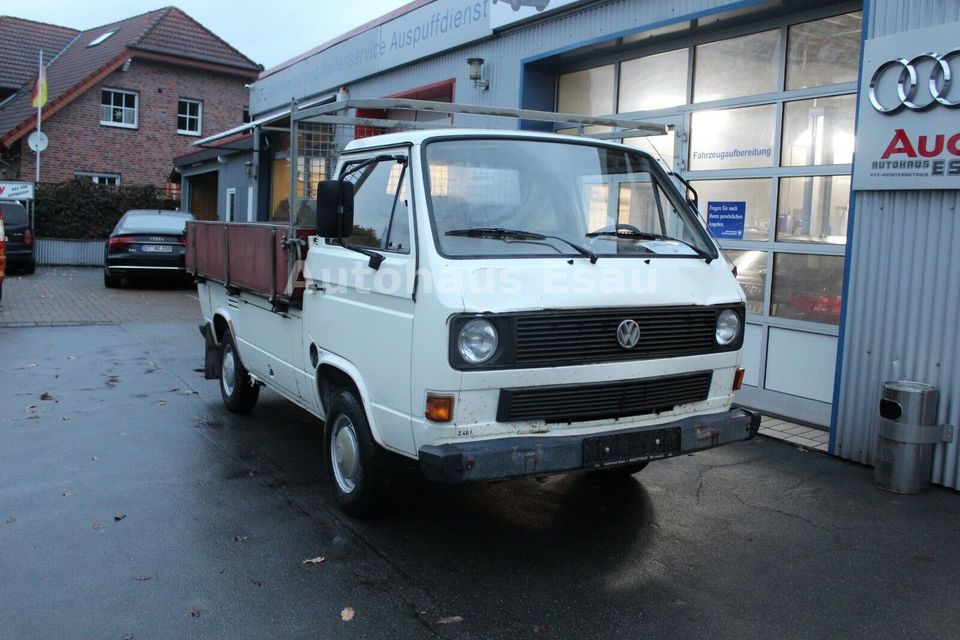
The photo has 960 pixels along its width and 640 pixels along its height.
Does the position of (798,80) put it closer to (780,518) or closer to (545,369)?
(780,518)

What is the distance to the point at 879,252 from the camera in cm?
629

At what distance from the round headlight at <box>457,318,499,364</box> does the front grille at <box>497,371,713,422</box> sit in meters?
0.20

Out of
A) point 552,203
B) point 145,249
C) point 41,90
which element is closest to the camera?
point 552,203

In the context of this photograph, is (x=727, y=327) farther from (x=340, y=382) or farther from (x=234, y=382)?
(x=234, y=382)

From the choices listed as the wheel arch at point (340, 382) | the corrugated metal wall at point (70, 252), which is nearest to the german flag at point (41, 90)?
the corrugated metal wall at point (70, 252)

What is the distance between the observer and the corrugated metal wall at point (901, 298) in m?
5.86

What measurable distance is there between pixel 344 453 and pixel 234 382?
9.41 feet

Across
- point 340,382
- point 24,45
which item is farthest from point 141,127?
point 340,382

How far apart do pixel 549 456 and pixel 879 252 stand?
3504mm

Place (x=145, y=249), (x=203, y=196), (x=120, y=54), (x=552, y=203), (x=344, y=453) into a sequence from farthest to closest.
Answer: (x=120, y=54) → (x=203, y=196) → (x=145, y=249) → (x=344, y=453) → (x=552, y=203)

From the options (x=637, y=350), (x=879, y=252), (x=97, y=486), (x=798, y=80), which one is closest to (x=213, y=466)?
(x=97, y=486)

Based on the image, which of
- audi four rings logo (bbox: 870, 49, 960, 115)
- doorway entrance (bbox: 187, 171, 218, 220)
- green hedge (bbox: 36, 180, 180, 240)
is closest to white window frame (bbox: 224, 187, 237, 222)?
doorway entrance (bbox: 187, 171, 218, 220)

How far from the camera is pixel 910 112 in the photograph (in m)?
6.00

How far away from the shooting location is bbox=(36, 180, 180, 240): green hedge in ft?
78.6
